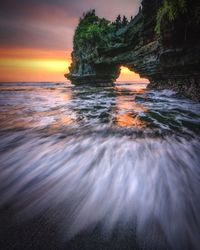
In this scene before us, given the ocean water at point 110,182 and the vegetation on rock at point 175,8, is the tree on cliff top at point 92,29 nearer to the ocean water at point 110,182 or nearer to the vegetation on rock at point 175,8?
the vegetation on rock at point 175,8

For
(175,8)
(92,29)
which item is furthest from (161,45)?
(92,29)

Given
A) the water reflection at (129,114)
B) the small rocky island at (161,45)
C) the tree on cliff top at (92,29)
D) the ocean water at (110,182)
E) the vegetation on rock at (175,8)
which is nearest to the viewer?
the ocean water at (110,182)

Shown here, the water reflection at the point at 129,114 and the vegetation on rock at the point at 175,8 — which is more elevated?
the vegetation on rock at the point at 175,8

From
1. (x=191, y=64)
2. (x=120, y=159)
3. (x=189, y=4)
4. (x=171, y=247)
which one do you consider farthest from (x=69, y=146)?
(x=191, y=64)

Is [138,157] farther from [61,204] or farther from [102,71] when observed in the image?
[102,71]

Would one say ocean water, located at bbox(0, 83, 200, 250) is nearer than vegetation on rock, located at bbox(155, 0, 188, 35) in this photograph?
Yes

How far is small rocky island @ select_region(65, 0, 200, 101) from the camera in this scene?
318 inches

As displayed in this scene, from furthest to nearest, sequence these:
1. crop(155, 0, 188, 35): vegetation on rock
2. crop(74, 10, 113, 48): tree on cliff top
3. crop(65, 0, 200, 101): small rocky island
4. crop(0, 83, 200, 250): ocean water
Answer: crop(74, 10, 113, 48): tree on cliff top < crop(65, 0, 200, 101): small rocky island < crop(155, 0, 188, 35): vegetation on rock < crop(0, 83, 200, 250): ocean water

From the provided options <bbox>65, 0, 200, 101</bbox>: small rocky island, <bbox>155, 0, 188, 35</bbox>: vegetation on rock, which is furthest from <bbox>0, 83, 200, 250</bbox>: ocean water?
<bbox>65, 0, 200, 101</bbox>: small rocky island

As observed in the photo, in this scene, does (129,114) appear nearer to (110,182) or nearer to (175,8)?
(110,182)

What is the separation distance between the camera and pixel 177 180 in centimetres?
220

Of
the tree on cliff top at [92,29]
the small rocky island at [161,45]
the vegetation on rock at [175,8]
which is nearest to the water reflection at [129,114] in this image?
the small rocky island at [161,45]

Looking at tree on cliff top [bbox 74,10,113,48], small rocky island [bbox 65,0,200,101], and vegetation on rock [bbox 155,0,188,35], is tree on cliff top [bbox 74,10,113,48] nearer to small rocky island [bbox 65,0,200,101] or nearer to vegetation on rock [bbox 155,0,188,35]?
small rocky island [bbox 65,0,200,101]

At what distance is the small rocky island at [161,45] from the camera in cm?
808
